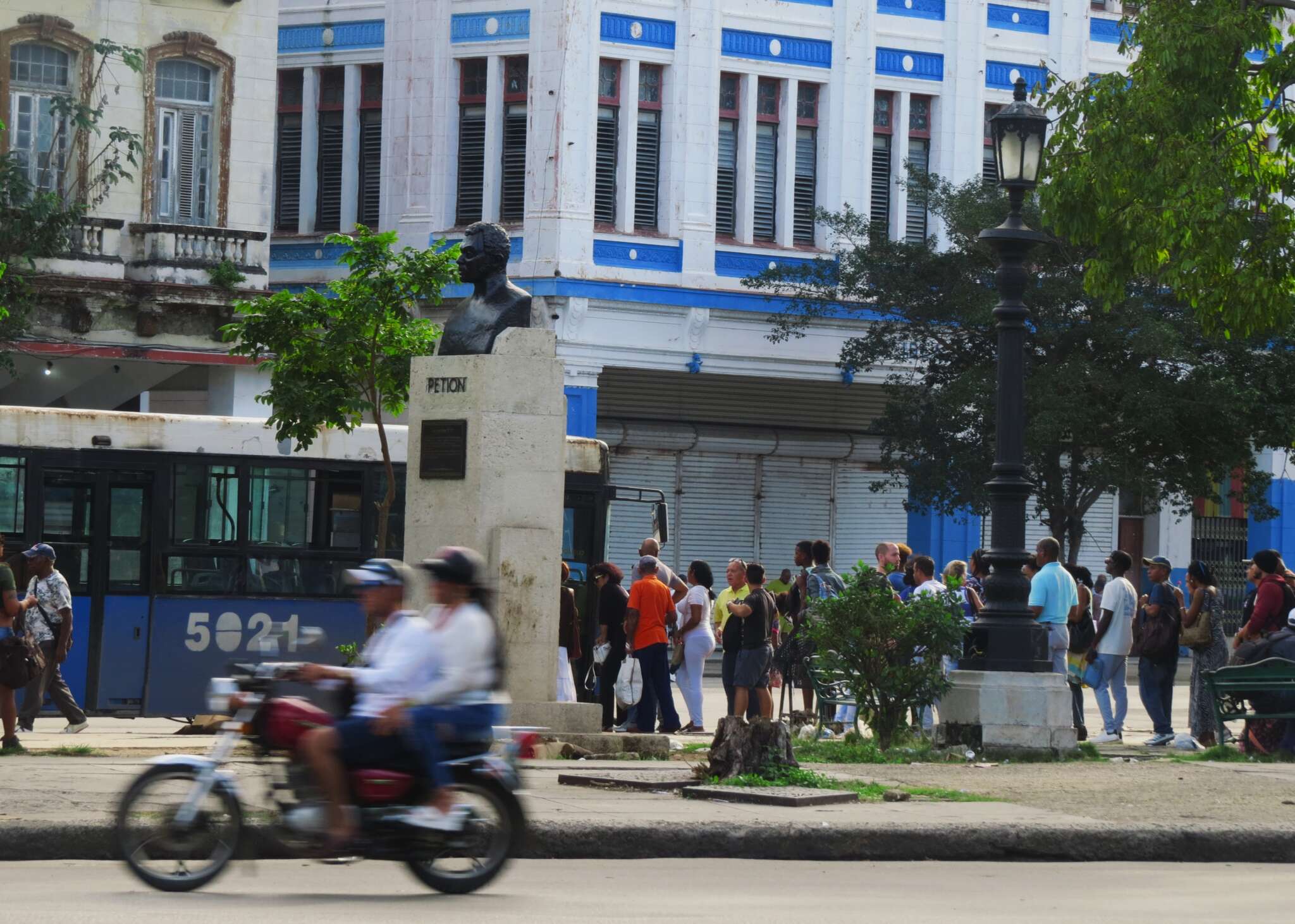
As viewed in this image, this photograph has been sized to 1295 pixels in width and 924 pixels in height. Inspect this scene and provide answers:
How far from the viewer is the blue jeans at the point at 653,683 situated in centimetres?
1931

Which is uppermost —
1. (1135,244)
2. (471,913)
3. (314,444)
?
(1135,244)

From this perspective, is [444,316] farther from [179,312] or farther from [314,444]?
[314,444]

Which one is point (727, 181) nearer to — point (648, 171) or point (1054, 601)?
point (648, 171)

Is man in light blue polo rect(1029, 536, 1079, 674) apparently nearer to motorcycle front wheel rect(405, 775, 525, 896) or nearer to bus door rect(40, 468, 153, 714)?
bus door rect(40, 468, 153, 714)

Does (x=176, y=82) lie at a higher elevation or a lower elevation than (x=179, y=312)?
higher

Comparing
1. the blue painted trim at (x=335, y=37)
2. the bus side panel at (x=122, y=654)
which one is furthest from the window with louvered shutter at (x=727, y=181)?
the bus side panel at (x=122, y=654)

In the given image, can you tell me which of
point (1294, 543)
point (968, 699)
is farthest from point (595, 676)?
point (1294, 543)

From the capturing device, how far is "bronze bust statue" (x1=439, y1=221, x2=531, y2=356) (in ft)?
50.6

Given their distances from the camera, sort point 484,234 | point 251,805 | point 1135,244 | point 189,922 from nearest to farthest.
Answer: point 189,922, point 251,805, point 484,234, point 1135,244

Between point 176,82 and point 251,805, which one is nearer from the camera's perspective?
point 251,805

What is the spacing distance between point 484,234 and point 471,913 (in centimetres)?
749

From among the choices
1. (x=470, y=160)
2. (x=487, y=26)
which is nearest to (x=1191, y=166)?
(x=487, y=26)

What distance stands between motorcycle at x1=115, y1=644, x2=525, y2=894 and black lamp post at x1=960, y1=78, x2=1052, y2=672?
25.2ft

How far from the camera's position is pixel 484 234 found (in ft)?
50.5
